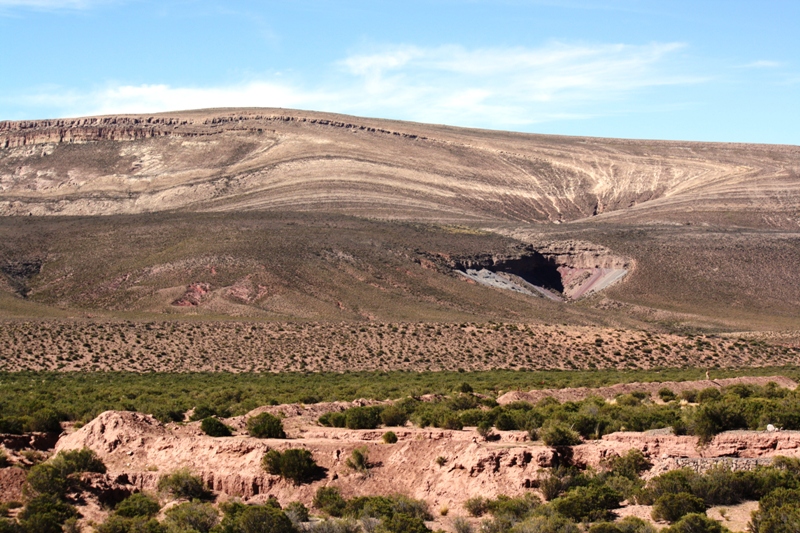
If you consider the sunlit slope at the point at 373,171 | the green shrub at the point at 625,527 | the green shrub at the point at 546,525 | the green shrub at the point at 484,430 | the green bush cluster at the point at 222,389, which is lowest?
the green bush cluster at the point at 222,389

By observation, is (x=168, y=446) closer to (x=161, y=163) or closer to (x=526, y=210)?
(x=526, y=210)

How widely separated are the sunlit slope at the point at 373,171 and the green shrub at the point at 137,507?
92475 millimetres

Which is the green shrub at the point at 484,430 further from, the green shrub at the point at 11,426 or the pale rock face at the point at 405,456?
the green shrub at the point at 11,426

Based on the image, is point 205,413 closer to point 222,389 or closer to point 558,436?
point 222,389

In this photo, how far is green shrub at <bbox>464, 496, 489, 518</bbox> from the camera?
742 inches

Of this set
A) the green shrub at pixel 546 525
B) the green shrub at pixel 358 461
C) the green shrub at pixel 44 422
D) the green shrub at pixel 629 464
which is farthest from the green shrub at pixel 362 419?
the green shrub at pixel 546 525

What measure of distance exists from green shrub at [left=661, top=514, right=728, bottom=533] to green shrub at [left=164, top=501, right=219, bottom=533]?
7411 mm

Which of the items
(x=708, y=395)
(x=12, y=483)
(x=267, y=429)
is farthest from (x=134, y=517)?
(x=708, y=395)

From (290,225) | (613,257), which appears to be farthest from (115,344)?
(613,257)

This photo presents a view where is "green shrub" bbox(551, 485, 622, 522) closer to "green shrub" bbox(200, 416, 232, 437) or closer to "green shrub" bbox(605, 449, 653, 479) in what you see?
"green shrub" bbox(605, 449, 653, 479)

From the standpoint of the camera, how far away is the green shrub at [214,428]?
2378cm

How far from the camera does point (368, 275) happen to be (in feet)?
260

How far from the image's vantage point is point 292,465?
68.2ft

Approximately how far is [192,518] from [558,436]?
765cm
